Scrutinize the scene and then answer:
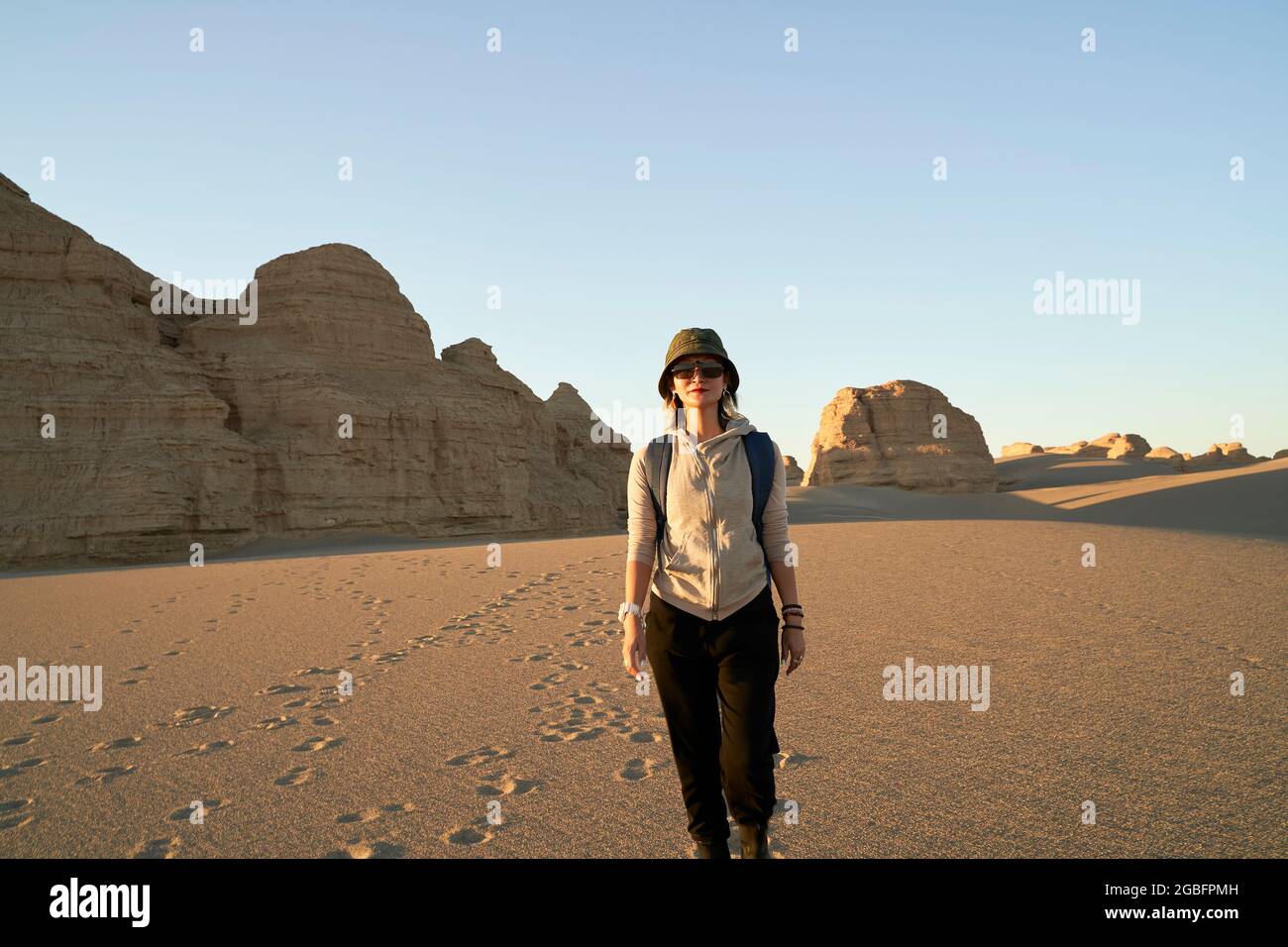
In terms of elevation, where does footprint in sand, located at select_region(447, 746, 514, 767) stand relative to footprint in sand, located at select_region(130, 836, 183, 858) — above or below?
above

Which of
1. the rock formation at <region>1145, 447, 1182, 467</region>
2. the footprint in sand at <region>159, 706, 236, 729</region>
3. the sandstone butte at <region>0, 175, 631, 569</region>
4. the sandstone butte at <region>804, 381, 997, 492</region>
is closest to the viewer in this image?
the footprint in sand at <region>159, 706, 236, 729</region>

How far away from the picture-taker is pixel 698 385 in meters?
3.16

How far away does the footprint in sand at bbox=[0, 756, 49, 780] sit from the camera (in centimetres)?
444

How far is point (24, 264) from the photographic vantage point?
24859 millimetres

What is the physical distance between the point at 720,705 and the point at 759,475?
3.25ft

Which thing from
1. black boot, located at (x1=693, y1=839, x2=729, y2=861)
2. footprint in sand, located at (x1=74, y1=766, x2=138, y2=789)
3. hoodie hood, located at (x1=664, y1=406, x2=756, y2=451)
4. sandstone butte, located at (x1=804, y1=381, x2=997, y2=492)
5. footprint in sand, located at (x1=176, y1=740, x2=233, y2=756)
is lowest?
footprint in sand, located at (x1=74, y1=766, x2=138, y2=789)

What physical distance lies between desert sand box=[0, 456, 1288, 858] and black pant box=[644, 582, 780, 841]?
20.5 inches

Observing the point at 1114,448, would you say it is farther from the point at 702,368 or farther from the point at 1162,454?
the point at 702,368

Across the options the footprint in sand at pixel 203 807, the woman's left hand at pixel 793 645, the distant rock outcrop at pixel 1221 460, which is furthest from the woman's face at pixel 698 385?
the distant rock outcrop at pixel 1221 460

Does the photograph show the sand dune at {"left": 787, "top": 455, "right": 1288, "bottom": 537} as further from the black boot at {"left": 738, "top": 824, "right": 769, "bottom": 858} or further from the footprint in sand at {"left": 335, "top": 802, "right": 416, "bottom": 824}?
the footprint in sand at {"left": 335, "top": 802, "right": 416, "bottom": 824}

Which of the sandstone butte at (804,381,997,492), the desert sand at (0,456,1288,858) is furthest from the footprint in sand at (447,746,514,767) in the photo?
the sandstone butte at (804,381,997,492)
